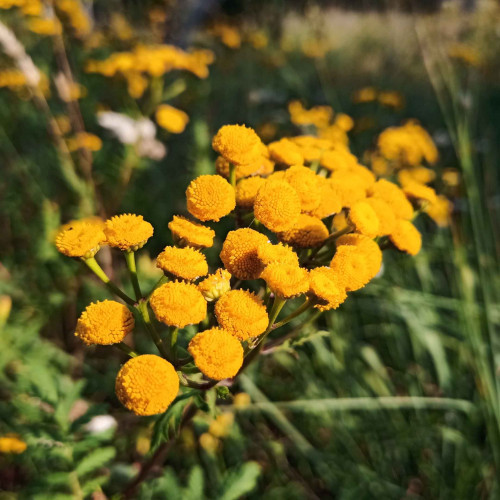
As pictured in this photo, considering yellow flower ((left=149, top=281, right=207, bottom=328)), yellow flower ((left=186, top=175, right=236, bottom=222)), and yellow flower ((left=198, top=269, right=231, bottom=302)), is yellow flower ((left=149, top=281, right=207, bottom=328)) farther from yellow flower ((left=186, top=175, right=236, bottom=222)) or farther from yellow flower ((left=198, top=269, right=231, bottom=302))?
yellow flower ((left=186, top=175, right=236, bottom=222))

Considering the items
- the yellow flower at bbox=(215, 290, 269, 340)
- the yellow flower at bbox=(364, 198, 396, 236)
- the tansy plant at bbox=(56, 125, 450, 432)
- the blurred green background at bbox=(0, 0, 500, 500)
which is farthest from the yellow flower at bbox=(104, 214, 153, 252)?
the yellow flower at bbox=(364, 198, 396, 236)

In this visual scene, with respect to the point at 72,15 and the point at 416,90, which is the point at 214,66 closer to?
the point at 72,15

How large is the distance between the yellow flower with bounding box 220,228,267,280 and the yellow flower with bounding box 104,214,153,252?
234 mm

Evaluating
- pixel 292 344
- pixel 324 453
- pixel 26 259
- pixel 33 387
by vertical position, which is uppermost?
pixel 292 344

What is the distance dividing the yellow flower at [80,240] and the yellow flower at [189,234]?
0.67 ft

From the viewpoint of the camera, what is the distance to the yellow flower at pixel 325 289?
1141 millimetres

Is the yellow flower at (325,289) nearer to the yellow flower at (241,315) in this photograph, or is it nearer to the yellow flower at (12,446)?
the yellow flower at (241,315)

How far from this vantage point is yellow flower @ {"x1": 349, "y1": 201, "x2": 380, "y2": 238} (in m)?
1.35

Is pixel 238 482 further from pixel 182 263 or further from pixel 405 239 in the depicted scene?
pixel 405 239

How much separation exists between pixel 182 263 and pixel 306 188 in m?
0.46

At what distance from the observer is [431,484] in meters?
2.18

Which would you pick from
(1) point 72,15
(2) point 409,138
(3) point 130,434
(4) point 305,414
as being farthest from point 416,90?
(3) point 130,434

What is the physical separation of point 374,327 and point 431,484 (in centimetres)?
99

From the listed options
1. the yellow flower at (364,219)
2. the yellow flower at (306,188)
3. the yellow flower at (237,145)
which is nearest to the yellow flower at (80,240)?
the yellow flower at (237,145)
